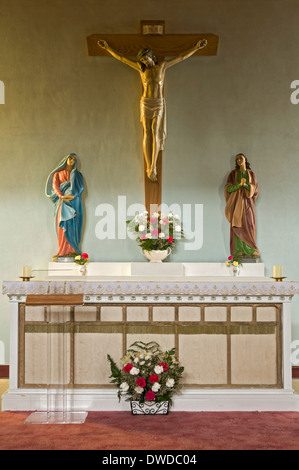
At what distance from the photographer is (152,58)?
20.1 feet

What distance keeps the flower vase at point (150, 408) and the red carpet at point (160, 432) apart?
0.23ft

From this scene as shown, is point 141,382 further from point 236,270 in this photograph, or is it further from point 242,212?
point 242,212

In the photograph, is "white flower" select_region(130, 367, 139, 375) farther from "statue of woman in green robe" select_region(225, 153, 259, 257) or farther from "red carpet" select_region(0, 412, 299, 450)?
"statue of woman in green robe" select_region(225, 153, 259, 257)

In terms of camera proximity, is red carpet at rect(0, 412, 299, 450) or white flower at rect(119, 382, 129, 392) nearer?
red carpet at rect(0, 412, 299, 450)

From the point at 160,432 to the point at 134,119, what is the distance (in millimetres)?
3854

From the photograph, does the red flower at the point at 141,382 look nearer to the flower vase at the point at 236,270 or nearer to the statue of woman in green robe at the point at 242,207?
the flower vase at the point at 236,270

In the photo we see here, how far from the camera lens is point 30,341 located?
195 inches

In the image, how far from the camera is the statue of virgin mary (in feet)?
20.5

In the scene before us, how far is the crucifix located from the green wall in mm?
183

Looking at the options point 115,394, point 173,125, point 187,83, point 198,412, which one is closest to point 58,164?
point 173,125

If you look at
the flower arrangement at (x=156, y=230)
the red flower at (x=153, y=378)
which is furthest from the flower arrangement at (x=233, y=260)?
the red flower at (x=153, y=378)

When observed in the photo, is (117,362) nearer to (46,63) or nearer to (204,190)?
(204,190)

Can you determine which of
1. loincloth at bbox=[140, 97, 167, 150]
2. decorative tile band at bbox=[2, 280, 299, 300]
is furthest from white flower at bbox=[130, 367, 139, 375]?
loincloth at bbox=[140, 97, 167, 150]

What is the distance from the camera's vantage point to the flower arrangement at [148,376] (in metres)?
4.62
